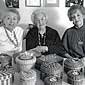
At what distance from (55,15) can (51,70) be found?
1029mm

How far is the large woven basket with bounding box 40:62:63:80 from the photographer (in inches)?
58.9

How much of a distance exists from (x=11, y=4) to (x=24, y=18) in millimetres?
208

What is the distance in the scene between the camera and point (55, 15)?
7.88ft

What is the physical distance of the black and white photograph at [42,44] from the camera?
150 cm

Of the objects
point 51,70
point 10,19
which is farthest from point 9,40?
point 51,70

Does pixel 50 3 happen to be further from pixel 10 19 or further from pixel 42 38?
pixel 10 19

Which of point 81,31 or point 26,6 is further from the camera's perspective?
point 26,6

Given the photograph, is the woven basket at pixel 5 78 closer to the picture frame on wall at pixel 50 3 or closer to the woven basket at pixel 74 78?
the woven basket at pixel 74 78

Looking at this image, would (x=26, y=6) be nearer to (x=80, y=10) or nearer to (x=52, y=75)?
(x=80, y=10)

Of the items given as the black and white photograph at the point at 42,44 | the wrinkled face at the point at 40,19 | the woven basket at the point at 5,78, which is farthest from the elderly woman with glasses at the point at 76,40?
the woven basket at the point at 5,78

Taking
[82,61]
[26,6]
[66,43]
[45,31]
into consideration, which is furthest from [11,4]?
[82,61]

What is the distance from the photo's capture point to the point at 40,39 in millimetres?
2143

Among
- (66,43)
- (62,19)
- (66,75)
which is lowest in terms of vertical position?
(66,75)

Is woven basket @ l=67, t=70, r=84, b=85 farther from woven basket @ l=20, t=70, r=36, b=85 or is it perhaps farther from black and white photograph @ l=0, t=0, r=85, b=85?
woven basket @ l=20, t=70, r=36, b=85
